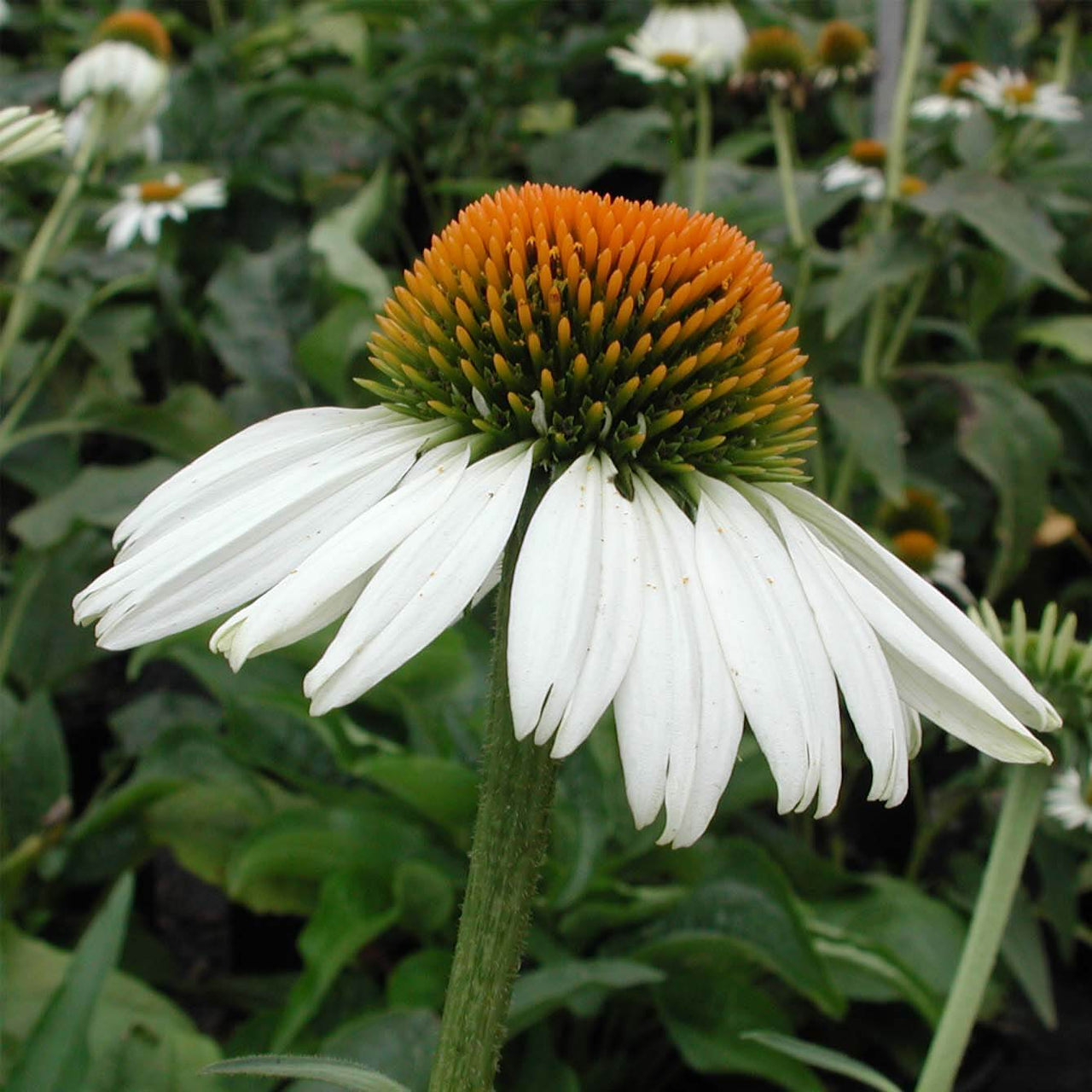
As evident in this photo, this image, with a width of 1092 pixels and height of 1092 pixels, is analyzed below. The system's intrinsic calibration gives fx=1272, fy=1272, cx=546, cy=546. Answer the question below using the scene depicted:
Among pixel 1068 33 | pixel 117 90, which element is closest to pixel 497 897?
pixel 117 90

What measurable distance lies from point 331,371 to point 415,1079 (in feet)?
2.78

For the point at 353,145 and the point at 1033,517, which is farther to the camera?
the point at 353,145

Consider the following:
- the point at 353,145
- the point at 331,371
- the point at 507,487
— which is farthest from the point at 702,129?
the point at 507,487

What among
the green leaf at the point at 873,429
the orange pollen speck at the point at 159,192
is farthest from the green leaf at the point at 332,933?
the orange pollen speck at the point at 159,192

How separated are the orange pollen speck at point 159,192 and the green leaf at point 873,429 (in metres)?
1.02

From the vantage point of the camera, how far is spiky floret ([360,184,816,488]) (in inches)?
20.3

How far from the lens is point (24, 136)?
0.55 metres

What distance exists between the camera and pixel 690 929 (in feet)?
3.33

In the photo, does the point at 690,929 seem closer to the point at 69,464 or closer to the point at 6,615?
the point at 6,615

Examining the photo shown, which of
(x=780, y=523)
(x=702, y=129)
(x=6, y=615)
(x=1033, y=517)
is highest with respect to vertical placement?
(x=780, y=523)

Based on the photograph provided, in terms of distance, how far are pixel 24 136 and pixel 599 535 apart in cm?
32

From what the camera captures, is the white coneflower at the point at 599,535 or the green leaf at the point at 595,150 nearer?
the white coneflower at the point at 599,535

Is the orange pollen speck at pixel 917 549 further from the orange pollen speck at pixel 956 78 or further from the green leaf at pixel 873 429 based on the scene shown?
the orange pollen speck at pixel 956 78

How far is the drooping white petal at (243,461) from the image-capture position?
19.4 inches
